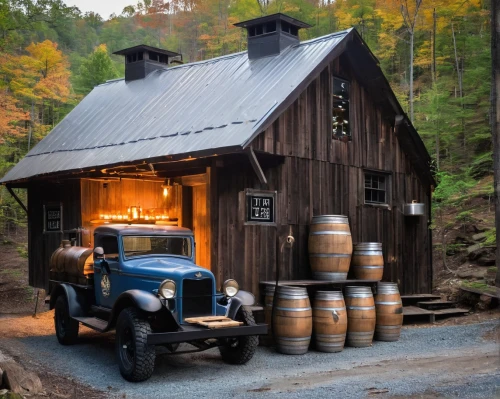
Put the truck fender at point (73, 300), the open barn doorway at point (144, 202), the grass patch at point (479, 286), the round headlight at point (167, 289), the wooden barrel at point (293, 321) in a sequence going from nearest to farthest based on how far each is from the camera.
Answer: the round headlight at point (167, 289) < the wooden barrel at point (293, 321) < the truck fender at point (73, 300) < the open barn doorway at point (144, 202) < the grass patch at point (479, 286)

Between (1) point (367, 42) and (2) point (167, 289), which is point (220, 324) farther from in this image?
(1) point (367, 42)

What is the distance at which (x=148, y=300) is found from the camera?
24.4 ft

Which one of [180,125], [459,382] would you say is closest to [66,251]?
[180,125]

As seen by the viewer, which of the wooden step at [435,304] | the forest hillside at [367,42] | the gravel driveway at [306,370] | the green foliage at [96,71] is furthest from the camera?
the green foliage at [96,71]

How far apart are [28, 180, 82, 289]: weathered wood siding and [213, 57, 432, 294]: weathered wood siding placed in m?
4.02

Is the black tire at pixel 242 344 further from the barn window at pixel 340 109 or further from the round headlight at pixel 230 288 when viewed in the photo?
the barn window at pixel 340 109

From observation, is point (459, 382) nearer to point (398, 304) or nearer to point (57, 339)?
point (398, 304)

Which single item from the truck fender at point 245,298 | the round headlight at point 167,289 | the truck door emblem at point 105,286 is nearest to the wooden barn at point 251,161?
the truck fender at point 245,298

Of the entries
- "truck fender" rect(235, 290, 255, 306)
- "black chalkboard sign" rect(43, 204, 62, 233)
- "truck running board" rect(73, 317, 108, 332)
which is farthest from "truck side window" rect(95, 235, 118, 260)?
"black chalkboard sign" rect(43, 204, 62, 233)

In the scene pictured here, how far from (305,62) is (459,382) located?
670cm

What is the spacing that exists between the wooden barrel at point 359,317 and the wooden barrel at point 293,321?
1.01m

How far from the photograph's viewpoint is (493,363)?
8.45 metres

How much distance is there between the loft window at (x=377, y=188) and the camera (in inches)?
518

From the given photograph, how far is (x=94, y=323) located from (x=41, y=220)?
594 cm
